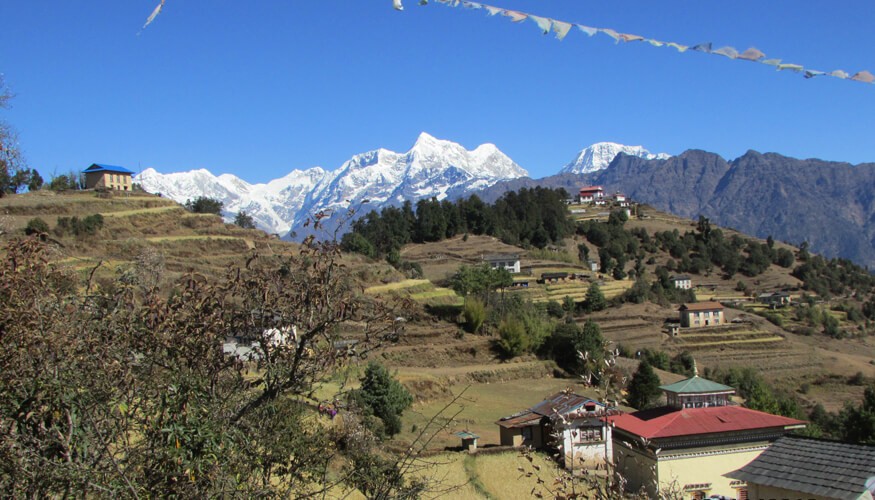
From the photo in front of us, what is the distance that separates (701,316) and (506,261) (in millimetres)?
19318

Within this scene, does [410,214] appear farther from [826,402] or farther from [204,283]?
[204,283]

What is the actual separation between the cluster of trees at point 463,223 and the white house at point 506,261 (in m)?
11.0

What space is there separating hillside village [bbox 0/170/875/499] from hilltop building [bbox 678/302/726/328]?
0.21 m

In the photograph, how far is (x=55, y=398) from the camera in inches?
207

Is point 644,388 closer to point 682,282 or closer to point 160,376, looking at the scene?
point 160,376

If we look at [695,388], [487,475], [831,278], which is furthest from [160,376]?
[831,278]

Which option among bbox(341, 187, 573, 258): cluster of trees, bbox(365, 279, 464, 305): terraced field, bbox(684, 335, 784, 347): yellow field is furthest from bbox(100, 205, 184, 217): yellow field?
bbox(684, 335, 784, 347): yellow field

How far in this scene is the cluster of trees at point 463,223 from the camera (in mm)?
81375

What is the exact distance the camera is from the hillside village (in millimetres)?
6669

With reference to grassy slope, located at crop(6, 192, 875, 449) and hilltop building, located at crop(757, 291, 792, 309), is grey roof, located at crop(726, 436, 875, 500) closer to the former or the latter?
grassy slope, located at crop(6, 192, 875, 449)

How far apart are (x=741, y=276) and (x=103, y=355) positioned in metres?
107

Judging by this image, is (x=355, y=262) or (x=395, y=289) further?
(x=355, y=262)

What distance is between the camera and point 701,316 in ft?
206

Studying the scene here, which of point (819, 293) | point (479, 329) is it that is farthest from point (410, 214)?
point (819, 293)
